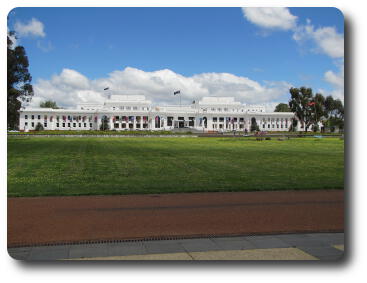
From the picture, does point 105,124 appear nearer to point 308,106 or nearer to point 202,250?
point 308,106

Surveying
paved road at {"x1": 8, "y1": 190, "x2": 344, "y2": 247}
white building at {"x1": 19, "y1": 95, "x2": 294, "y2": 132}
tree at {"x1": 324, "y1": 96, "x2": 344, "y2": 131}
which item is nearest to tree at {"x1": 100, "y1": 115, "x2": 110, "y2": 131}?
white building at {"x1": 19, "y1": 95, "x2": 294, "y2": 132}

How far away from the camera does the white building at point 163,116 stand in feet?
265

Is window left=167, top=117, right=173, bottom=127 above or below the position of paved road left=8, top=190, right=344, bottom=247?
above

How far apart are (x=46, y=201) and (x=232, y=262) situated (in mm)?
5174

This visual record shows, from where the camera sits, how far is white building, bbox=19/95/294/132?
80750 mm

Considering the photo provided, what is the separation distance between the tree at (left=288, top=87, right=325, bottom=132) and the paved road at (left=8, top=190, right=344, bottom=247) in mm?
38518

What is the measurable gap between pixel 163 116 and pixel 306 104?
159 ft

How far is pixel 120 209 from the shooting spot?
295 inches

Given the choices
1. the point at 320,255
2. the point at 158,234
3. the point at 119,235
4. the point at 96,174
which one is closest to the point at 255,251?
the point at 320,255

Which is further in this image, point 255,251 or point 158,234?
point 158,234

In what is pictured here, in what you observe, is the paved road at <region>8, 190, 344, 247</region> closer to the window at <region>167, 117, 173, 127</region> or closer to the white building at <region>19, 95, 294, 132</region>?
the white building at <region>19, 95, 294, 132</region>

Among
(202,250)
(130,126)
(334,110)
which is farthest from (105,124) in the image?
(202,250)

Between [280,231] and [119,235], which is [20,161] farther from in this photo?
[280,231]
